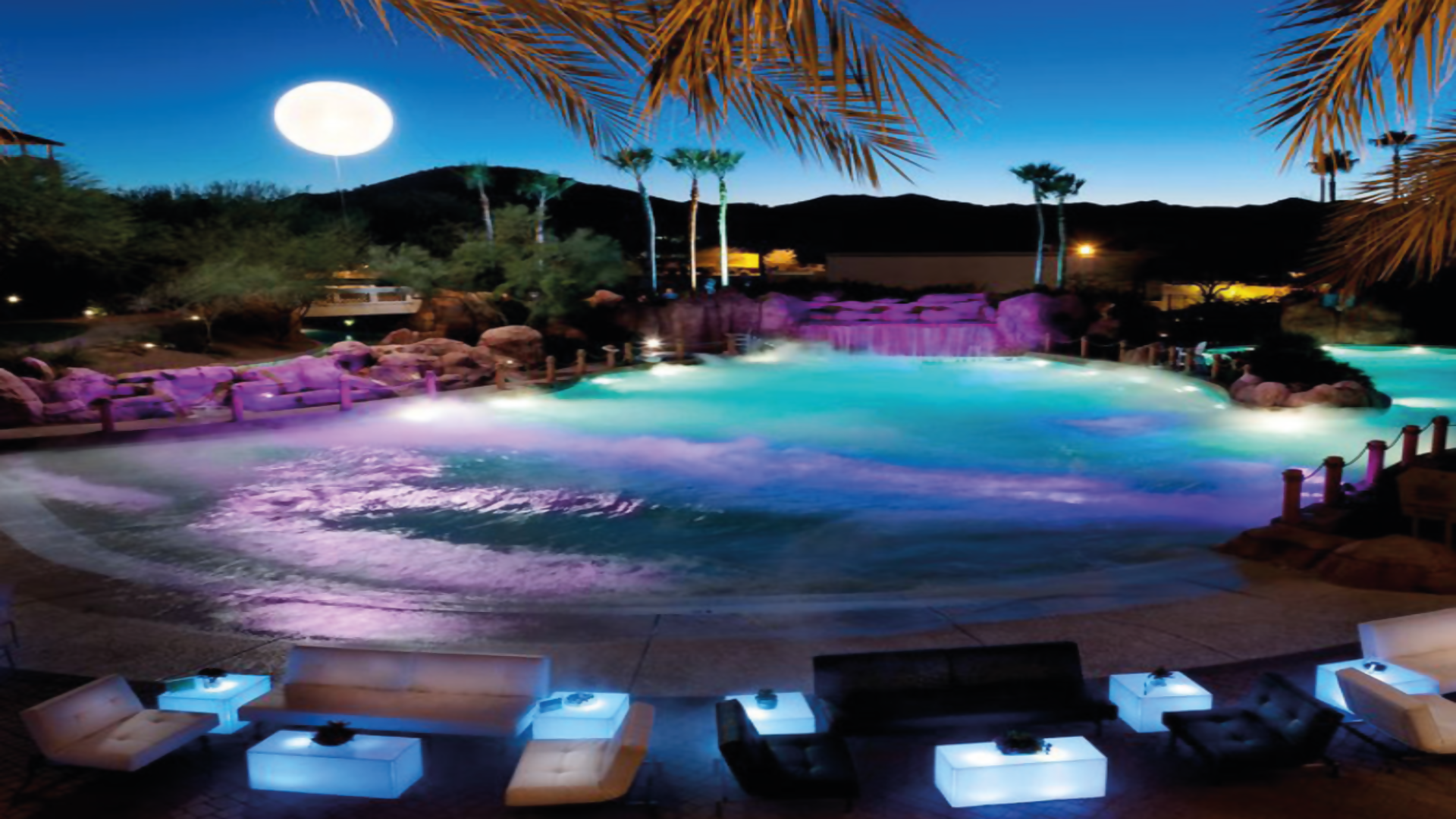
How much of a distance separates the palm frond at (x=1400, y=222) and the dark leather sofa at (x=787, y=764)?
4155 mm

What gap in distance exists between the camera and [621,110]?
13.8 ft

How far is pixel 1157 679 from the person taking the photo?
5.59 m

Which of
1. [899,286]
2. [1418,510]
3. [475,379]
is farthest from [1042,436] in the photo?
[899,286]

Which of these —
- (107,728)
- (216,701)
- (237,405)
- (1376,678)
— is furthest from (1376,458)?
(237,405)

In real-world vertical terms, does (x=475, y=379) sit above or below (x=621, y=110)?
below

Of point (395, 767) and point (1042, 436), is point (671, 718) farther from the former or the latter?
point (1042, 436)

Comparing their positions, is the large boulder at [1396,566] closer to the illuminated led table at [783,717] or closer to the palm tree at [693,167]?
the illuminated led table at [783,717]

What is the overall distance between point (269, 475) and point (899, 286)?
1634 inches

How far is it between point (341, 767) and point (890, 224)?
87118 mm

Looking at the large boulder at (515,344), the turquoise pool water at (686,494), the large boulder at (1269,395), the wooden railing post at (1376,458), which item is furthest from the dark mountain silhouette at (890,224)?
the wooden railing post at (1376,458)

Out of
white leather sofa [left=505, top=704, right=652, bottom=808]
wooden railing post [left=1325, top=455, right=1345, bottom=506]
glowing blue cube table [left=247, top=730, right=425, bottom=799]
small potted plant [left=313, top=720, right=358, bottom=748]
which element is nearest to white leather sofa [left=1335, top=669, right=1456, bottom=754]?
white leather sofa [left=505, top=704, right=652, bottom=808]

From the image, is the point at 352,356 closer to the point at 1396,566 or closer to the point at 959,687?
the point at 959,687

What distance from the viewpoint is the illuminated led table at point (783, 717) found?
526 centimetres

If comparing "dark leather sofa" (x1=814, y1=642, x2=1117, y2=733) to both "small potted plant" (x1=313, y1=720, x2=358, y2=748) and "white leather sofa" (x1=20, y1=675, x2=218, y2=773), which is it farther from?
"white leather sofa" (x1=20, y1=675, x2=218, y2=773)
